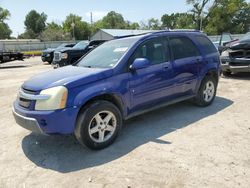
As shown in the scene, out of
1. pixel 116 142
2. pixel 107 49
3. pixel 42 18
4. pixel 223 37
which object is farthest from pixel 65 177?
pixel 42 18

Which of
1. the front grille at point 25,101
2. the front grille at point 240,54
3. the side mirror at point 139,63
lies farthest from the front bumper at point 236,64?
the front grille at point 25,101

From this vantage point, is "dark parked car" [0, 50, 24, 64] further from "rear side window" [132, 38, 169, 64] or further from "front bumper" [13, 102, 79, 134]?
"front bumper" [13, 102, 79, 134]

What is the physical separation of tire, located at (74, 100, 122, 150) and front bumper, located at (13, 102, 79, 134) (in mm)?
141

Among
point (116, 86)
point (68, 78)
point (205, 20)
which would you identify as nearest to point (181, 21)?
point (205, 20)

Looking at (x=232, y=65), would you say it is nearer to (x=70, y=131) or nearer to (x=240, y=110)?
(x=240, y=110)

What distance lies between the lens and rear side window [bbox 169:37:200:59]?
5.52m

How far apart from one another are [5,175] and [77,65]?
7.85 ft

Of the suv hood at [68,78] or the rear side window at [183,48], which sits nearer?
the suv hood at [68,78]

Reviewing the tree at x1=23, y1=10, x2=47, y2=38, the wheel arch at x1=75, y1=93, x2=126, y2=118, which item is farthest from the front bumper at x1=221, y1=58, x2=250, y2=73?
the tree at x1=23, y1=10, x2=47, y2=38

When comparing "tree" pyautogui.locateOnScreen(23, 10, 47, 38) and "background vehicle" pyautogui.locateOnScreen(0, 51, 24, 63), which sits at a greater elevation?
"tree" pyautogui.locateOnScreen(23, 10, 47, 38)

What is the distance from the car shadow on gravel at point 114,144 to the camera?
397 centimetres

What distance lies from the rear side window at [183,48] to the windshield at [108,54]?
920 millimetres

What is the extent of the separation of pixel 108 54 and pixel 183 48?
166 centimetres

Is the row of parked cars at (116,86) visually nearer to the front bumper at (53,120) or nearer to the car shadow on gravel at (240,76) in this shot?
the front bumper at (53,120)
